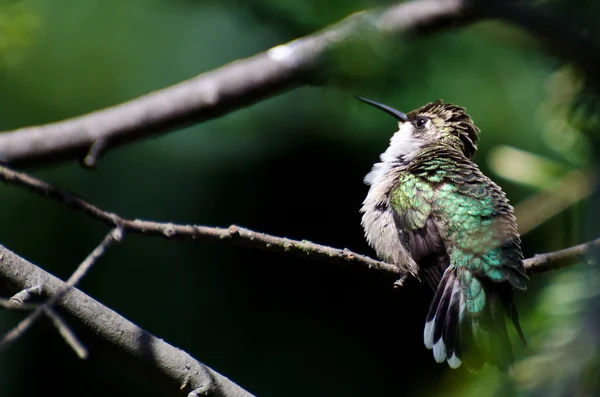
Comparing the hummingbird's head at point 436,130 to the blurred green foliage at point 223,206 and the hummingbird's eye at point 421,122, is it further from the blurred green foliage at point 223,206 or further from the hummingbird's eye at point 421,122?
the blurred green foliage at point 223,206

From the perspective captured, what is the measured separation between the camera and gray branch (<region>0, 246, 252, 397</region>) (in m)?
1.91

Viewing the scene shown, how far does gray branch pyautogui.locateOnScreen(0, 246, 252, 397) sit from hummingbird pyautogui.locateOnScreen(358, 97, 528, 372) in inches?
45.4

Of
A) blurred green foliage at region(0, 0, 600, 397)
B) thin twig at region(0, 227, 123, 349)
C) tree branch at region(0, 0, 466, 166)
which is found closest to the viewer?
thin twig at region(0, 227, 123, 349)

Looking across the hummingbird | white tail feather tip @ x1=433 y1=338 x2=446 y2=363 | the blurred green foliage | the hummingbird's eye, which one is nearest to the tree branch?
the hummingbird

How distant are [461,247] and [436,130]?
1.21 metres

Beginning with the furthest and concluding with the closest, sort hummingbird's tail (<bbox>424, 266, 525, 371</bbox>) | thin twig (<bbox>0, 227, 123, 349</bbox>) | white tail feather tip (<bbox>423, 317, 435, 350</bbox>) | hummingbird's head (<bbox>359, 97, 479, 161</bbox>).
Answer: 1. hummingbird's head (<bbox>359, 97, 479, 161</bbox>)
2. white tail feather tip (<bbox>423, 317, 435, 350</bbox>)
3. hummingbird's tail (<bbox>424, 266, 525, 371</bbox>)
4. thin twig (<bbox>0, 227, 123, 349</bbox>)

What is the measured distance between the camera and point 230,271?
5418 millimetres

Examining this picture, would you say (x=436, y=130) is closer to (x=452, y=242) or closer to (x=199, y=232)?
(x=452, y=242)

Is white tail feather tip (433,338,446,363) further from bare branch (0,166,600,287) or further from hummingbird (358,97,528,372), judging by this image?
bare branch (0,166,600,287)

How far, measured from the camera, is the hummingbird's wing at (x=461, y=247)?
3156 mm

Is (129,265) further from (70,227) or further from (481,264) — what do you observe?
(481,264)

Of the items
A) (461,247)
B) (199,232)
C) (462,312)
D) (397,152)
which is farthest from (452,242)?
(199,232)

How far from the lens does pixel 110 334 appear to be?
192cm

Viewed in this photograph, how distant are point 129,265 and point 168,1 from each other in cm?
341
